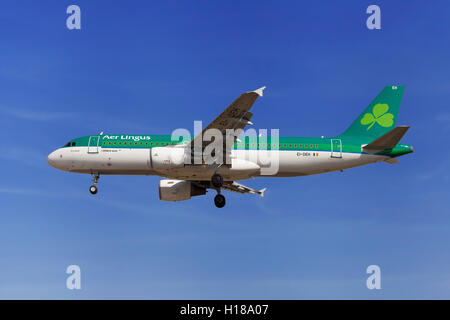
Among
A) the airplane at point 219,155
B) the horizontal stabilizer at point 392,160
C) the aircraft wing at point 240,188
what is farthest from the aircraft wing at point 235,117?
the horizontal stabilizer at point 392,160

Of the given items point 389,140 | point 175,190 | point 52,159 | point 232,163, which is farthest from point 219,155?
point 52,159

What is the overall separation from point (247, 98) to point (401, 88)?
1833 centimetres

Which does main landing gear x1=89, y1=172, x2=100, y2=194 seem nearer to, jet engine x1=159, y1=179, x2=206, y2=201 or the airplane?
the airplane

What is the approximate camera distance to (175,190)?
49.5m

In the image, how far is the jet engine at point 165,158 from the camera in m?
42.5

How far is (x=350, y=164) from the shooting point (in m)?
46.3

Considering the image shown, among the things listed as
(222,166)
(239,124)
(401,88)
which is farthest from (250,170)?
(401,88)

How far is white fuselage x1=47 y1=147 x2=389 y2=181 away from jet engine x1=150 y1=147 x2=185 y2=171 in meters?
0.98

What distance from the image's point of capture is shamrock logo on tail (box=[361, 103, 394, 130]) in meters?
49.1

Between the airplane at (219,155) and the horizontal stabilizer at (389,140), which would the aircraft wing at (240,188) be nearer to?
the airplane at (219,155)

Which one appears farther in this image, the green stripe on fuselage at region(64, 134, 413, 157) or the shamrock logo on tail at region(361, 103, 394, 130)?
the shamrock logo on tail at region(361, 103, 394, 130)

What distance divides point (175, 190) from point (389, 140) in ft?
56.3

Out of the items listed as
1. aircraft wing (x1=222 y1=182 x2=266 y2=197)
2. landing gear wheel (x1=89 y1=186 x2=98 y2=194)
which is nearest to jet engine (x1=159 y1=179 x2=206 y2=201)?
aircraft wing (x1=222 y1=182 x2=266 y2=197)

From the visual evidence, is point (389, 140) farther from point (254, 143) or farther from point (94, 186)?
point (94, 186)
